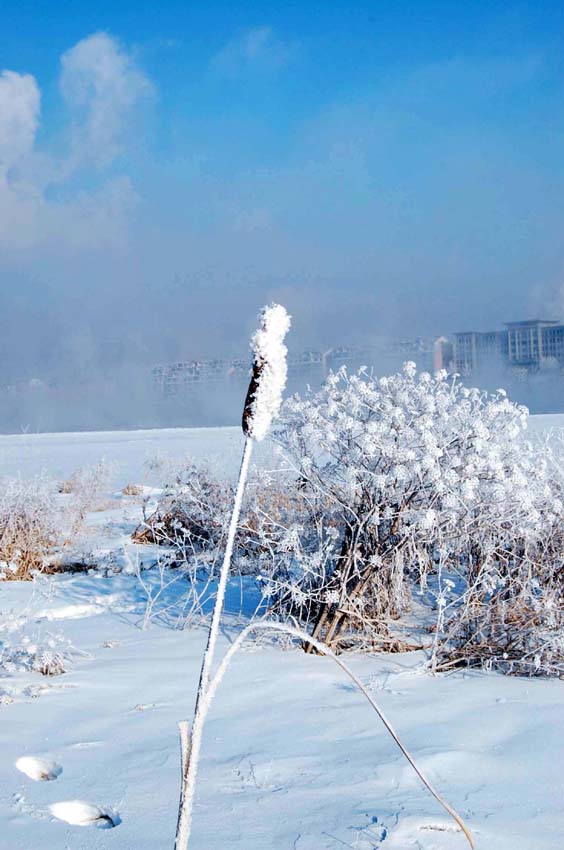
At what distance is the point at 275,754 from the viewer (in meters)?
3.23

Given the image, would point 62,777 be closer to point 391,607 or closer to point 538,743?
point 538,743

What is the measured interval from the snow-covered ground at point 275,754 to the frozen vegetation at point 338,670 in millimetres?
12

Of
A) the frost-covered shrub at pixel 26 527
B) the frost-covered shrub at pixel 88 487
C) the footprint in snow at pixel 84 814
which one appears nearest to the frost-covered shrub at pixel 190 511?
the frost-covered shrub at pixel 26 527

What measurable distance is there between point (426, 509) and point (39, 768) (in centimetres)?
261

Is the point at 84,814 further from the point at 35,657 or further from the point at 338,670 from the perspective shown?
the point at 338,670

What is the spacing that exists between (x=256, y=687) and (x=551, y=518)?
215 centimetres

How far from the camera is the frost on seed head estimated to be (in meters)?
1.17

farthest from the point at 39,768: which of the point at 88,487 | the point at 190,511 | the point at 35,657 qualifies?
the point at 88,487

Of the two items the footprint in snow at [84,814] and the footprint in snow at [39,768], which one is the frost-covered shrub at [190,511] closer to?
the footprint in snow at [39,768]

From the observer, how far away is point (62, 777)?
3.00m

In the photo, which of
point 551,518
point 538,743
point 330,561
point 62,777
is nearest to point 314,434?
point 330,561

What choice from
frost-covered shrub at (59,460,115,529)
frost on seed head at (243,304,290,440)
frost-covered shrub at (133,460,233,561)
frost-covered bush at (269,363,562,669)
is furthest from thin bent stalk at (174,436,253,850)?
frost-covered shrub at (59,460,115,529)

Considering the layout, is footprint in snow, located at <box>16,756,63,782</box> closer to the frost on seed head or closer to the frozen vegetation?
the frozen vegetation

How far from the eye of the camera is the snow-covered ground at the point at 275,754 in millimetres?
2541
